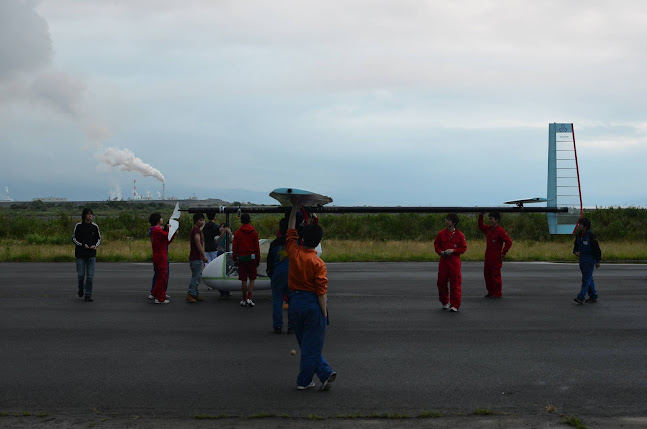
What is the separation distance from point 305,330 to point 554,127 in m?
10.4

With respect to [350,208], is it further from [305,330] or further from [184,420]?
[184,420]

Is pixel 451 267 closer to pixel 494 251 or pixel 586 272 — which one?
pixel 494 251

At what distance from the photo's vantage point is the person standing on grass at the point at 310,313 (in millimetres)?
6469

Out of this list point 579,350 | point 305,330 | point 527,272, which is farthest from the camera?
point 527,272

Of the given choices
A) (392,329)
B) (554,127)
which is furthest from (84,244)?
(554,127)

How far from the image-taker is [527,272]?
19.3 m

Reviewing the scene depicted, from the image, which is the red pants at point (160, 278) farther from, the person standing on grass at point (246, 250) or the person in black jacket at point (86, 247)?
the person standing on grass at point (246, 250)

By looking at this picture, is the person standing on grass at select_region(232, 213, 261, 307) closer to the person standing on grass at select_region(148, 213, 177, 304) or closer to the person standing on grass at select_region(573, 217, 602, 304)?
the person standing on grass at select_region(148, 213, 177, 304)

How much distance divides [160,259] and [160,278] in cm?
42

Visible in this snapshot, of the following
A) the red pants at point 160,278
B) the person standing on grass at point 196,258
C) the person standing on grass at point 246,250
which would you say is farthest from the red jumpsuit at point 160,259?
the person standing on grass at point 246,250

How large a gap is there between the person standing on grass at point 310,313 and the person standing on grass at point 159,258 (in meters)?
6.30

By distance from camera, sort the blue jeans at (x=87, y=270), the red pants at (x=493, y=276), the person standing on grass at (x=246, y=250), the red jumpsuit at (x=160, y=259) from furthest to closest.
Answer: the red pants at (x=493, y=276) → the blue jeans at (x=87, y=270) → the red jumpsuit at (x=160, y=259) → the person standing on grass at (x=246, y=250)

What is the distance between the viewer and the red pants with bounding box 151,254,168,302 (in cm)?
1245

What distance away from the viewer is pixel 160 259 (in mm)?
12430
